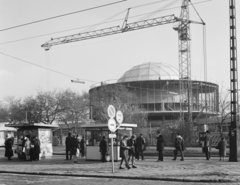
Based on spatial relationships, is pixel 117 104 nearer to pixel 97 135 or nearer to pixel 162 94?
pixel 97 135

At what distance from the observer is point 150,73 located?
85.4 meters

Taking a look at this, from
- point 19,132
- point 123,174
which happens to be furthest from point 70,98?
point 123,174

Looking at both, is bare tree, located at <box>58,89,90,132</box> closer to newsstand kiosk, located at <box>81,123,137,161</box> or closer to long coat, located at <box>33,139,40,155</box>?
long coat, located at <box>33,139,40,155</box>

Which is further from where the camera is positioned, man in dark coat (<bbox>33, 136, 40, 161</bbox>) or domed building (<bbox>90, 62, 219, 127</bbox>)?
domed building (<bbox>90, 62, 219, 127</bbox>)

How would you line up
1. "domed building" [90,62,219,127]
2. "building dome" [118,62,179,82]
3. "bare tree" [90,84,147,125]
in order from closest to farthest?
1. "bare tree" [90,84,147,125]
2. "domed building" [90,62,219,127]
3. "building dome" [118,62,179,82]

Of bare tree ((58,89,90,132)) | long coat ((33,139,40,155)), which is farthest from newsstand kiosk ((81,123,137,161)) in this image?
bare tree ((58,89,90,132))

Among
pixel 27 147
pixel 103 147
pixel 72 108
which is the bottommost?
pixel 27 147

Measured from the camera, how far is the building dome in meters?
84.3

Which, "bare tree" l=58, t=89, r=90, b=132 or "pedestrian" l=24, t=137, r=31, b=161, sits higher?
"bare tree" l=58, t=89, r=90, b=132

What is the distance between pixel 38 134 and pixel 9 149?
8.10ft

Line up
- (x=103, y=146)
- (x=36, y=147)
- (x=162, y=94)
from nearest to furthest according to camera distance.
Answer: (x=103, y=146)
(x=36, y=147)
(x=162, y=94)

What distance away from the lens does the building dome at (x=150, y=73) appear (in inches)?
3319

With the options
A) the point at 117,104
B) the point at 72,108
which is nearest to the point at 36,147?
the point at 117,104

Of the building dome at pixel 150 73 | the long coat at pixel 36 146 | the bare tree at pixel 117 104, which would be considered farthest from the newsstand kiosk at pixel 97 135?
the building dome at pixel 150 73
